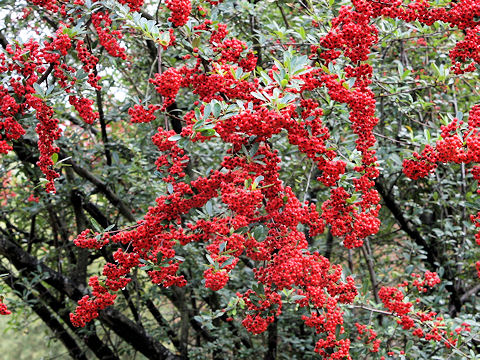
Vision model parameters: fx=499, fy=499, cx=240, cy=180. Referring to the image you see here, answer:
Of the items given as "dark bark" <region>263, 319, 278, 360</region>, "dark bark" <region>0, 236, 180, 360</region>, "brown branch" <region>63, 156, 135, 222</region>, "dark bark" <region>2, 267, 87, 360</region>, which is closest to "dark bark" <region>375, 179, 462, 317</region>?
"dark bark" <region>263, 319, 278, 360</region>

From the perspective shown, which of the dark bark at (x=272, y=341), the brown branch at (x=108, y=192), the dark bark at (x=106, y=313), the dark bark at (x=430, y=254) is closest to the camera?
the dark bark at (x=272, y=341)

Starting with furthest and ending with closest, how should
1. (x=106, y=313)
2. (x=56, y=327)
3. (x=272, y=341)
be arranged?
(x=56, y=327)
(x=106, y=313)
(x=272, y=341)

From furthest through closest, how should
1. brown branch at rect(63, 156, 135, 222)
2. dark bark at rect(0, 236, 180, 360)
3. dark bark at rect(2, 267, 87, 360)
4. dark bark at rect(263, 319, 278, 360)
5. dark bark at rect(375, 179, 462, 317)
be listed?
1. dark bark at rect(2, 267, 87, 360)
2. dark bark at rect(0, 236, 180, 360)
3. dark bark at rect(375, 179, 462, 317)
4. brown branch at rect(63, 156, 135, 222)
5. dark bark at rect(263, 319, 278, 360)

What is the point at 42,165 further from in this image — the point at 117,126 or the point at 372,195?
the point at 117,126

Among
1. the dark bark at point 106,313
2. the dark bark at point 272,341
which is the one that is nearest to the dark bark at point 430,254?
the dark bark at point 272,341

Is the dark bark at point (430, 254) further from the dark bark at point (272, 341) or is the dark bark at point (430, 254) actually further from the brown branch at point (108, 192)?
the brown branch at point (108, 192)

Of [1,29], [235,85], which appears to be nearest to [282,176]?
[235,85]

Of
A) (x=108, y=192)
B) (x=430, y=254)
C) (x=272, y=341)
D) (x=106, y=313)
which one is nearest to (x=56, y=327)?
(x=106, y=313)

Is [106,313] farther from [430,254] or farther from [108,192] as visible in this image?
[430,254]

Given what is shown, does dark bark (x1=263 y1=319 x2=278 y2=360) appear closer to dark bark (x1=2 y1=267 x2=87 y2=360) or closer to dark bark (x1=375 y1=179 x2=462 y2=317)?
dark bark (x1=375 y1=179 x2=462 y2=317)

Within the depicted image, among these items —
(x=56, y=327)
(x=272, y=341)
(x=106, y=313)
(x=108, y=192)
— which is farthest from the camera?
(x=56, y=327)

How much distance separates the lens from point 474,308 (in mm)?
4738

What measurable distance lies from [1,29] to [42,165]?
2383 millimetres

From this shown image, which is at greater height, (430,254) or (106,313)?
(106,313)
